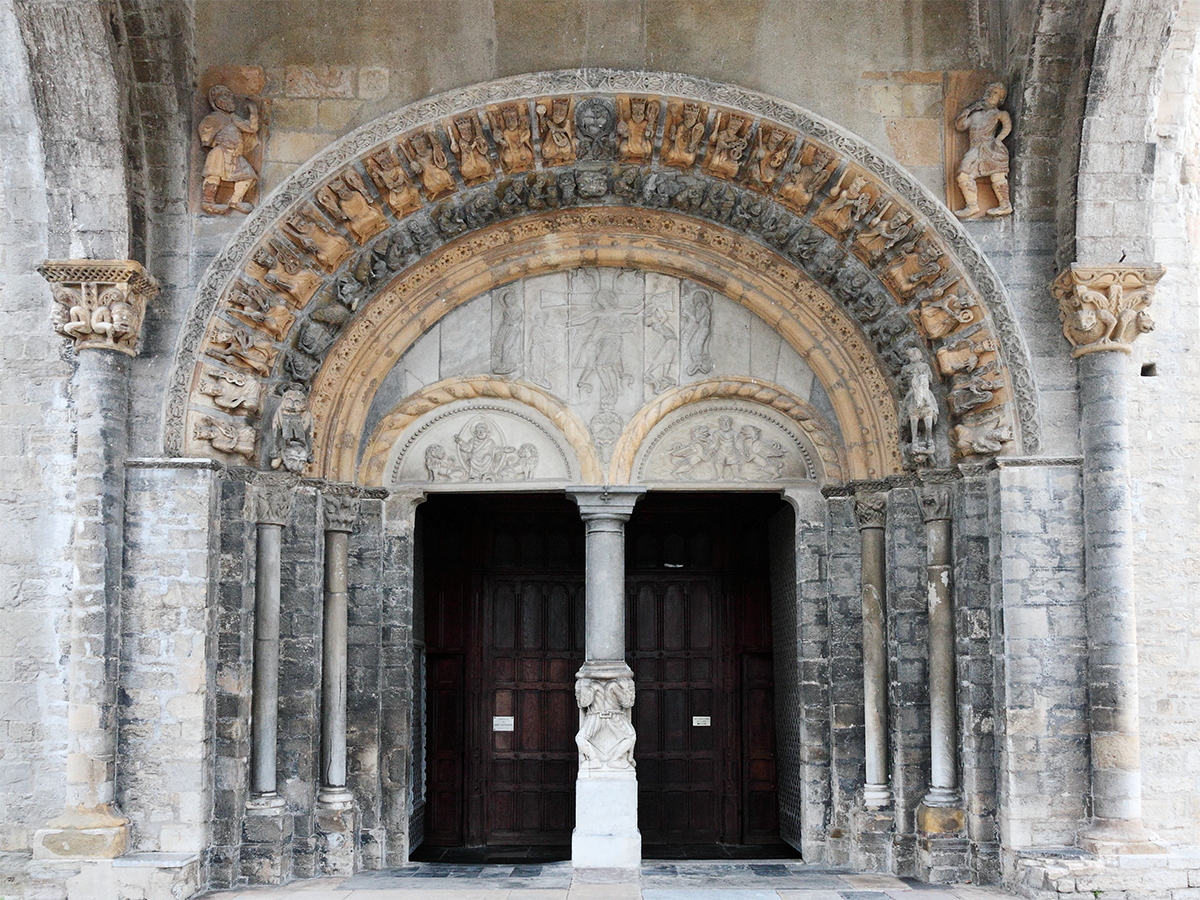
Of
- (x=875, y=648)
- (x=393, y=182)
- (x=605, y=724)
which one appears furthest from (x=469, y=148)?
(x=875, y=648)

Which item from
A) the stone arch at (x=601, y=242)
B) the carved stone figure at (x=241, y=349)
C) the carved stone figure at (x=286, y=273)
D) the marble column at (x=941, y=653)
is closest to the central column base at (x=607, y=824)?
the marble column at (x=941, y=653)

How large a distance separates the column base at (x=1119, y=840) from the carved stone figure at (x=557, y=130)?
5.05 meters

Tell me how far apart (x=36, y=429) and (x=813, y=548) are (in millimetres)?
4933

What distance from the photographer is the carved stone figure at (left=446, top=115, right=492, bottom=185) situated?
24.5ft

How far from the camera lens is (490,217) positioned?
26.2ft

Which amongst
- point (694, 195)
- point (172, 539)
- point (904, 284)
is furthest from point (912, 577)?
point (172, 539)

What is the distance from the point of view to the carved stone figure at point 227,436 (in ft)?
23.4

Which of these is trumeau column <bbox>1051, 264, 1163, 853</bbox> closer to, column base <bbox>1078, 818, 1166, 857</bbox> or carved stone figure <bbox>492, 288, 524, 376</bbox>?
column base <bbox>1078, 818, 1166, 857</bbox>

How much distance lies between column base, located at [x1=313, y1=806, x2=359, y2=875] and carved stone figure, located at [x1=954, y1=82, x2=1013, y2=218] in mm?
5375

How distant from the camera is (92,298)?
6.86 m

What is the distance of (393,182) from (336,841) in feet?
13.6

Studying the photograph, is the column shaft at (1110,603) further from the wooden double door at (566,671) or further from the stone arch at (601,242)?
the wooden double door at (566,671)

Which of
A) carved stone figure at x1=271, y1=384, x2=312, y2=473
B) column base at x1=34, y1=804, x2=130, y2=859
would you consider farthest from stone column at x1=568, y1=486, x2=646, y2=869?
column base at x1=34, y1=804, x2=130, y2=859

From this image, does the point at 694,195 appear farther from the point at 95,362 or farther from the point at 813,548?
the point at 95,362
